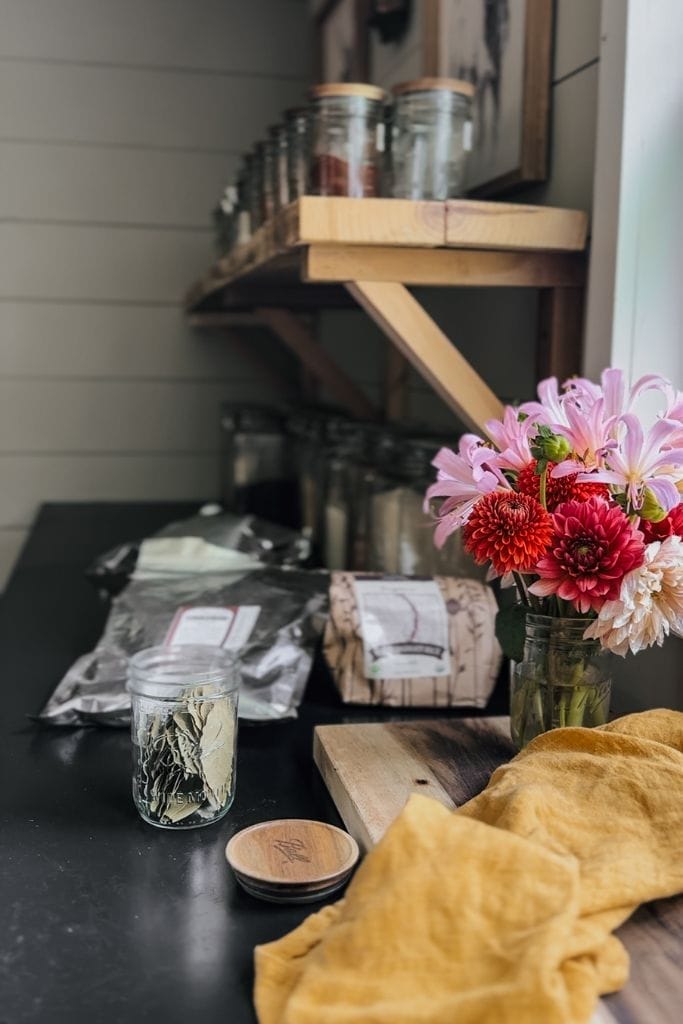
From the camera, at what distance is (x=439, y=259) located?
1170 mm

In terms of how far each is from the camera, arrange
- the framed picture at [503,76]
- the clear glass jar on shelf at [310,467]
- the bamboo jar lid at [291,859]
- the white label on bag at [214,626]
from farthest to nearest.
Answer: the clear glass jar on shelf at [310,467] < the framed picture at [503,76] < the white label on bag at [214,626] < the bamboo jar lid at [291,859]

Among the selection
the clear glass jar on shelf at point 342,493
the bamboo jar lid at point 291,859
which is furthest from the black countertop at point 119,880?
the clear glass jar on shelf at point 342,493

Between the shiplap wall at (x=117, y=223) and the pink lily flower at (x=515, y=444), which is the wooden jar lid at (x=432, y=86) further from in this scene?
the shiplap wall at (x=117, y=223)

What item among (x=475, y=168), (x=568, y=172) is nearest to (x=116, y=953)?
(x=568, y=172)

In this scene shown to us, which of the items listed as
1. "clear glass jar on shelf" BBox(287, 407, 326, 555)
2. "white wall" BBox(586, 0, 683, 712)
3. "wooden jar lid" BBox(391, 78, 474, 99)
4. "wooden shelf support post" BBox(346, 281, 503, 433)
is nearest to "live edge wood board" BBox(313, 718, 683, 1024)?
"white wall" BBox(586, 0, 683, 712)

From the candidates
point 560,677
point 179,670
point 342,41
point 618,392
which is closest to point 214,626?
point 179,670

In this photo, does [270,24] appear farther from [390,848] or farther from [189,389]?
[390,848]

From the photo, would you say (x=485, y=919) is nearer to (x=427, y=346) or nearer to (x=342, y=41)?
(x=427, y=346)

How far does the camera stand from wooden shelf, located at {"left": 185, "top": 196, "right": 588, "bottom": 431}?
1.08 meters

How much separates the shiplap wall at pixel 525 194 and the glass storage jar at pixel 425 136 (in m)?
0.13

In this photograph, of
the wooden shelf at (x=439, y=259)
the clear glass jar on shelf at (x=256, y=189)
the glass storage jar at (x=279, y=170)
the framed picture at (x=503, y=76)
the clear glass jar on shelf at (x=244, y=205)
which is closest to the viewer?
the wooden shelf at (x=439, y=259)

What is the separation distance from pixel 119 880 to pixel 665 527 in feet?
1.62

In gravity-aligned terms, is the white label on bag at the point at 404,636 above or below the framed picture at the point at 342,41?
below

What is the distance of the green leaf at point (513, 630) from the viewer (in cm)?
92
